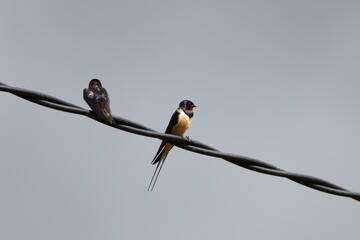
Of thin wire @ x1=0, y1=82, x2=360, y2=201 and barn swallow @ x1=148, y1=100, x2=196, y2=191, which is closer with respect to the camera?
thin wire @ x1=0, y1=82, x2=360, y2=201

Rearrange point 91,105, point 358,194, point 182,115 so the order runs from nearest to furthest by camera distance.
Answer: point 358,194
point 91,105
point 182,115

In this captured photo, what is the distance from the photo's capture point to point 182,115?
8922 millimetres

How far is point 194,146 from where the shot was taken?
4836 mm

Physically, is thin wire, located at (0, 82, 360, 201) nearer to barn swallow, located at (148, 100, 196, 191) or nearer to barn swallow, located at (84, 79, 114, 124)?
barn swallow, located at (84, 79, 114, 124)

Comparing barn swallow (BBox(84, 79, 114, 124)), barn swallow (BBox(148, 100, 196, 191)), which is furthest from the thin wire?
barn swallow (BBox(148, 100, 196, 191))

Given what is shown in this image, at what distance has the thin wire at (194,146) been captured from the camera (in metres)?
4.51

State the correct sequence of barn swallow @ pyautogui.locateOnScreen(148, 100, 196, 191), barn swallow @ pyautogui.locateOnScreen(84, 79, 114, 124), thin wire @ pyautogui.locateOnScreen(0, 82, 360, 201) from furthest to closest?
1. barn swallow @ pyautogui.locateOnScreen(148, 100, 196, 191)
2. barn swallow @ pyautogui.locateOnScreen(84, 79, 114, 124)
3. thin wire @ pyautogui.locateOnScreen(0, 82, 360, 201)

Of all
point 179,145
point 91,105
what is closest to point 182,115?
point 91,105

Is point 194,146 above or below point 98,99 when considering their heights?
below

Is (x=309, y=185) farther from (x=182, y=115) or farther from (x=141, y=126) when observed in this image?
(x=182, y=115)

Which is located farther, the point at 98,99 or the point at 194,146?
the point at 98,99

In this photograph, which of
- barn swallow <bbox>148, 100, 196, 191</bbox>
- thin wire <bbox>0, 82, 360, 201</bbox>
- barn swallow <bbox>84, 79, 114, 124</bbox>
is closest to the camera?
thin wire <bbox>0, 82, 360, 201</bbox>

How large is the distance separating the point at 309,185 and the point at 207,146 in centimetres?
67

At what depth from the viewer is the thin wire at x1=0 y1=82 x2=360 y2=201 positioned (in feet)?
14.8
